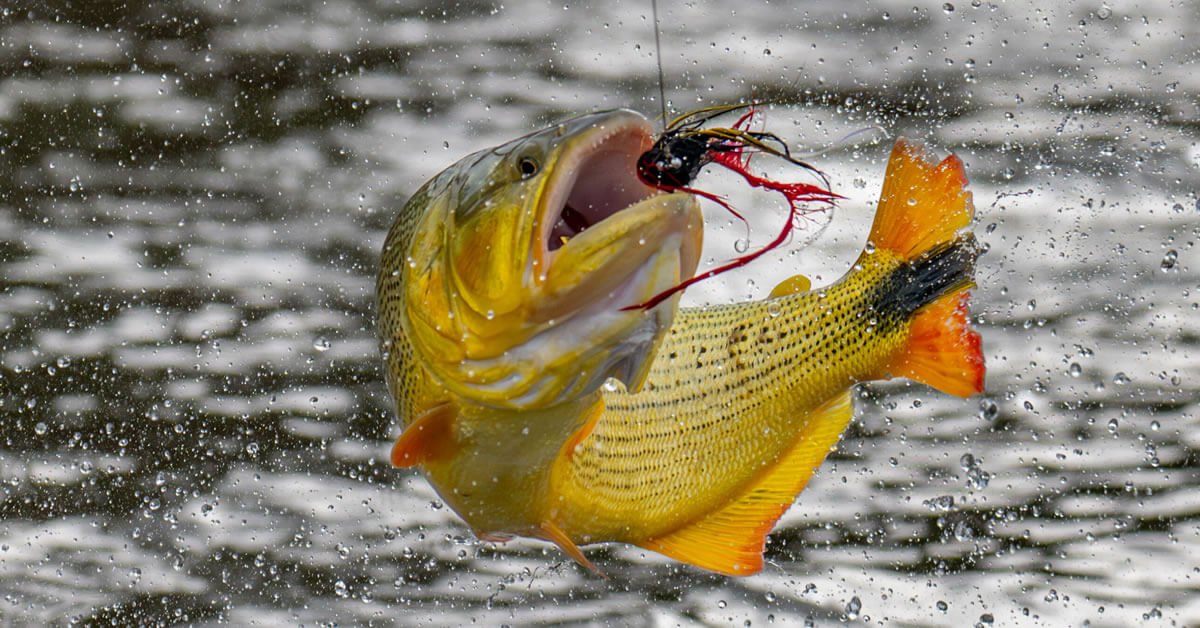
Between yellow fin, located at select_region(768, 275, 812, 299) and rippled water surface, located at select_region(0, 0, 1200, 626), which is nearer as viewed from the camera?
yellow fin, located at select_region(768, 275, 812, 299)

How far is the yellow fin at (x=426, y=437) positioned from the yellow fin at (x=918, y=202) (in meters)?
1.00

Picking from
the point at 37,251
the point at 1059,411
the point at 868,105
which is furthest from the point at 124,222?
the point at 1059,411

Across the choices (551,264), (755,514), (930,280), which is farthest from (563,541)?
(930,280)

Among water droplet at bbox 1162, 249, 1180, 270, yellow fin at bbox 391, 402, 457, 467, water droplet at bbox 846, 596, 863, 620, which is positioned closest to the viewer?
yellow fin at bbox 391, 402, 457, 467

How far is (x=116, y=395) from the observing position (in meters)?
5.00

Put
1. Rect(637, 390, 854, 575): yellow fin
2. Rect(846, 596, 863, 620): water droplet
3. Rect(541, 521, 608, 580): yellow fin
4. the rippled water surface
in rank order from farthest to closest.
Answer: Rect(846, 596, 863, 620): water droplet, the rippled water surface, Rect(637, 390, 854, 575): yellow fin, Rect(541, 521, 608, 580): yellow fin

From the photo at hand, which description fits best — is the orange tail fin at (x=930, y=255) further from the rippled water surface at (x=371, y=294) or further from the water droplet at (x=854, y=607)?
the water droplet at (x=854, y=607)

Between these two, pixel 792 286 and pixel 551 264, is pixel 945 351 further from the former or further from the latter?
pixel 551 264

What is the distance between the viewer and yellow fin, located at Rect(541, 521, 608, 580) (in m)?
1.88

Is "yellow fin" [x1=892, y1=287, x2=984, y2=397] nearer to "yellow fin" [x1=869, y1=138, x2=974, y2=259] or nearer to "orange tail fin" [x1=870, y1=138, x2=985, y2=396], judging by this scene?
"orange tail fin" [x1=870, y1=138, x2=985, y2=396]

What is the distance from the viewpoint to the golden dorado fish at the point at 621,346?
1.47m

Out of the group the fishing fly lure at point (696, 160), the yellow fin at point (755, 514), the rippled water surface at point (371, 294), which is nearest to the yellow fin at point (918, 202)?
the yellow fin at point (755, 514)

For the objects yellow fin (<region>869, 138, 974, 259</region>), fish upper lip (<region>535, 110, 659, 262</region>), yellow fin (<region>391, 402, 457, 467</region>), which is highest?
yellow fin (<region>869, 138, 974, 259</region>)

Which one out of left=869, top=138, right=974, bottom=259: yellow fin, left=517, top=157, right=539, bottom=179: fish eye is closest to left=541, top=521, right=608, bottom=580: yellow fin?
left=517, top=157, right=539, bottom=179: fish eye
